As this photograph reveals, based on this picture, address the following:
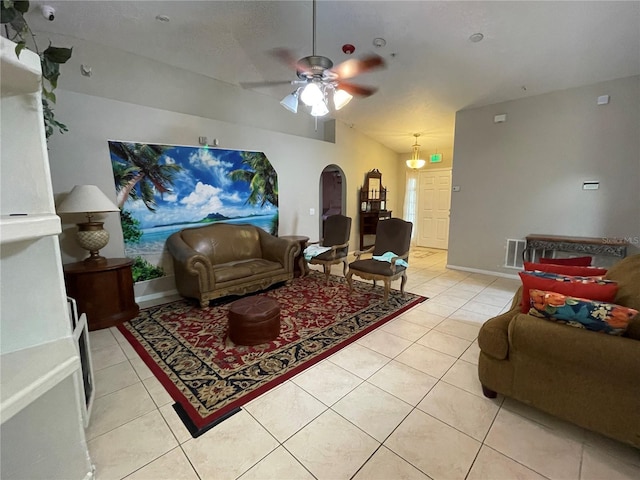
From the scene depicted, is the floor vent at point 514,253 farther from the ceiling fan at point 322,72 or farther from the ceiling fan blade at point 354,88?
the ceiling fan at point 322,72

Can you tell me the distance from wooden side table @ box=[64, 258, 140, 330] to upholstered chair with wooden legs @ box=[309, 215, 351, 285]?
2.43m

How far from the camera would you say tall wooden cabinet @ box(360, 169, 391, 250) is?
6.54 meters

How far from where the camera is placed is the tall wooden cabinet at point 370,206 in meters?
6.54

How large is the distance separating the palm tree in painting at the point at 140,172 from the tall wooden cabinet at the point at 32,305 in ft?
8.85

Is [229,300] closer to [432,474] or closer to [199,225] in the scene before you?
[199,225]

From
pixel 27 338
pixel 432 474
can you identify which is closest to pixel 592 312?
pixel 432 474

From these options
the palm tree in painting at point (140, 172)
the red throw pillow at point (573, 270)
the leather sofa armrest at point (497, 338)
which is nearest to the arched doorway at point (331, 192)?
the palm tree in painting at point (140, 172)

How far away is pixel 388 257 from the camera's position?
12.1ft

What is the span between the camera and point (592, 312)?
148 centimetres

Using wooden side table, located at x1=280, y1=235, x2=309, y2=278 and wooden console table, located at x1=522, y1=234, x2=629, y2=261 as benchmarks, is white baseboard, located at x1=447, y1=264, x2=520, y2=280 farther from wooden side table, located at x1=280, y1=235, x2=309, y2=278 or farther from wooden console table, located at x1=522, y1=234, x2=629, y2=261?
wooden side table, located at x1=280, y1=235, x2=309, y2=278

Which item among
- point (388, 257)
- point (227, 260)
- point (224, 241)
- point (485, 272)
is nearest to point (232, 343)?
point (227, 260)

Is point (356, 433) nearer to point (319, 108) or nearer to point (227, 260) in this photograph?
point (319, 108)

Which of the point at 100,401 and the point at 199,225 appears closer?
the point at 100,401

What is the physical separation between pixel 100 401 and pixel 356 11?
3962 mm
